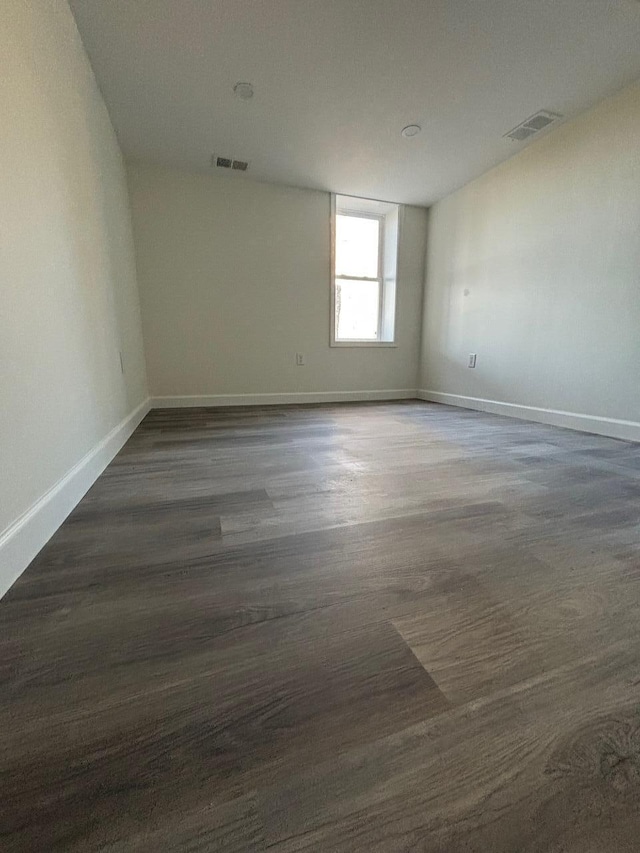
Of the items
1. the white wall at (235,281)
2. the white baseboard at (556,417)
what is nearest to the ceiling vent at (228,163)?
the white wall at (235,281)

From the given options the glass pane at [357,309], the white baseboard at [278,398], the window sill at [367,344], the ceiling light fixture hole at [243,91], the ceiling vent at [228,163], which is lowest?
the white baseboard at [278,398]

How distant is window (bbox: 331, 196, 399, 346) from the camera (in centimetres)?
388

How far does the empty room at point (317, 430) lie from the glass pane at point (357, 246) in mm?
42

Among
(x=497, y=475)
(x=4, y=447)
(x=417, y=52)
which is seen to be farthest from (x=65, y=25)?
(x=497, y=475)

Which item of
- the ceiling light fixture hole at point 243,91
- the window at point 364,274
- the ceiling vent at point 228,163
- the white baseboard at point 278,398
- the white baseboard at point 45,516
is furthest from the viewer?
the window at point 364,274

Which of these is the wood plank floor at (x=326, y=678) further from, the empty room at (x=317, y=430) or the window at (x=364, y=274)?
the window at (x=364, y=274)

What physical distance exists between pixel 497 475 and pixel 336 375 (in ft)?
8.41

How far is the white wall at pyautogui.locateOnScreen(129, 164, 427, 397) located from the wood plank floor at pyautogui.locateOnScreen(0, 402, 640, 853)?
8.04 feet

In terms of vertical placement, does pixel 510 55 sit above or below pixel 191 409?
above

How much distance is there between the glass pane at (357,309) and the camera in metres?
3.96

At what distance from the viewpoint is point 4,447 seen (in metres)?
0.86

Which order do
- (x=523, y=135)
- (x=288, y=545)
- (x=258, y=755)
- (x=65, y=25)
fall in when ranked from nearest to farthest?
1. (x=258, y=755)
2. (x=288, y=545)
3. (x=65, y=25)
4. (x=523, y=135)

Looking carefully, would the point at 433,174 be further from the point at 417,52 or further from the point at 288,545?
the point at 288,545

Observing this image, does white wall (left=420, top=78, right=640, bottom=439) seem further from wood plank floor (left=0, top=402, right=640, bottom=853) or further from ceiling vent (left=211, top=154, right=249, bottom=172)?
ceiling vent (left=211, top=154, right=249, bottom=172)
